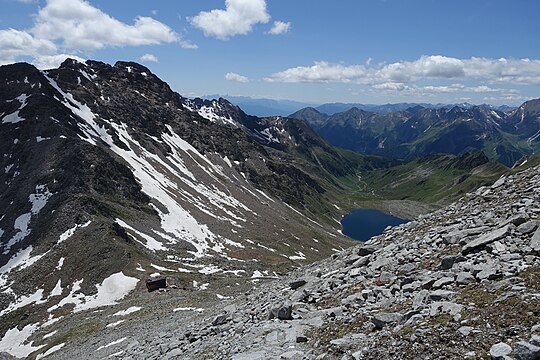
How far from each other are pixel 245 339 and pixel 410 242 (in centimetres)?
1170

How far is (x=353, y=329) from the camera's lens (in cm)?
1616

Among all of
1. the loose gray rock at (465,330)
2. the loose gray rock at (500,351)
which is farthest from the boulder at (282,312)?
the loose gray rock at (500,351)

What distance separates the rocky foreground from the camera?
1282 cm

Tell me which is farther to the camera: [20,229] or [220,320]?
[20,229]

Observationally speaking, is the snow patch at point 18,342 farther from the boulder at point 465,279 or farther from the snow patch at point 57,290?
the boulder at point 465,279

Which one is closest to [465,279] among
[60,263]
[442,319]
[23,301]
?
[442,319]

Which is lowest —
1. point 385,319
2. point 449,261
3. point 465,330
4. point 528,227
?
point 385,319

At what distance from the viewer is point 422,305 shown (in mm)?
15406

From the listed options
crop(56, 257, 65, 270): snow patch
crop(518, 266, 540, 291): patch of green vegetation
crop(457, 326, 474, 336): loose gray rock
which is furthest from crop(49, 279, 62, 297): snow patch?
crop(518, 266, 540, 291): patch of green vegetation

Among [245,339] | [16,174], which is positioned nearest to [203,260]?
[16,174]

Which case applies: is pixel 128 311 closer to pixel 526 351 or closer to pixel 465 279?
pixel 465 279

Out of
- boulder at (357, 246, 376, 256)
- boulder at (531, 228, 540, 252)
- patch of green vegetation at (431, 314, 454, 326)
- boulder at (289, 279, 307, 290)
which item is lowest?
boulder at (289, 279, 307, 290)

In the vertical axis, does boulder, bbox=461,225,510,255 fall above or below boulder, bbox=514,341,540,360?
above

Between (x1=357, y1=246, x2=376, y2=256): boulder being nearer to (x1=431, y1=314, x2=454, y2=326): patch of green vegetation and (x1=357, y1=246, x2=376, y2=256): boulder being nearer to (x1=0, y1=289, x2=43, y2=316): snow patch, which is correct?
(x1=431, y1=314, x2=454, y2=326): patch of green vegetation
